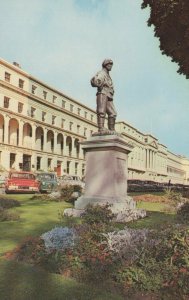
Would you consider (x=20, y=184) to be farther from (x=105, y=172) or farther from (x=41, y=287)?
(x=41, y=287)

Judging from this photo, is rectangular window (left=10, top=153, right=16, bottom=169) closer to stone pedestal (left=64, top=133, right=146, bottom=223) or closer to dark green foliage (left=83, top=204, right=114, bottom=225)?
stone pedestal (left=64, top=133, right=146, bottom=223)

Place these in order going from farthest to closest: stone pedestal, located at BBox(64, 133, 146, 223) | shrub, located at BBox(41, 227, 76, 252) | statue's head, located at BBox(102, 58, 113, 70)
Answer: statue's head, located at BBox(102, 58, 113, 70) → stone pedestal, located at BBox(64, 133, 146, 223) → shrub, located at BBox(41, 227, 76, 252)

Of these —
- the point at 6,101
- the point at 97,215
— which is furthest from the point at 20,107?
the point at 97,215

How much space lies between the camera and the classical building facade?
57.6m

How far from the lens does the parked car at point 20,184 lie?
90.8ft

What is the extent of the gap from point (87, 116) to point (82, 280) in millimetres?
81392

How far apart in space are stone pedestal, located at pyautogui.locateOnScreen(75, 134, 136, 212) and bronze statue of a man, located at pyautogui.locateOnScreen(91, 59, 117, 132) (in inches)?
31.8

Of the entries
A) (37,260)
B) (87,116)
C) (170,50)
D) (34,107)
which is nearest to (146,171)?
(87,116)

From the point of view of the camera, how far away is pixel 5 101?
5762 cm

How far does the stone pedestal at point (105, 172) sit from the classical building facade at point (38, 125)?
44152 millimetres

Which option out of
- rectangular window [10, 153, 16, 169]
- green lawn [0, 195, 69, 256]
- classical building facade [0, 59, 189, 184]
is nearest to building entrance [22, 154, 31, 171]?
classical building facade [0, 59, 189, 184]

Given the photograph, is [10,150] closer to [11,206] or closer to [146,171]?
[11,206]

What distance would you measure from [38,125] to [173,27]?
48.7 metres

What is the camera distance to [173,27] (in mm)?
19656
